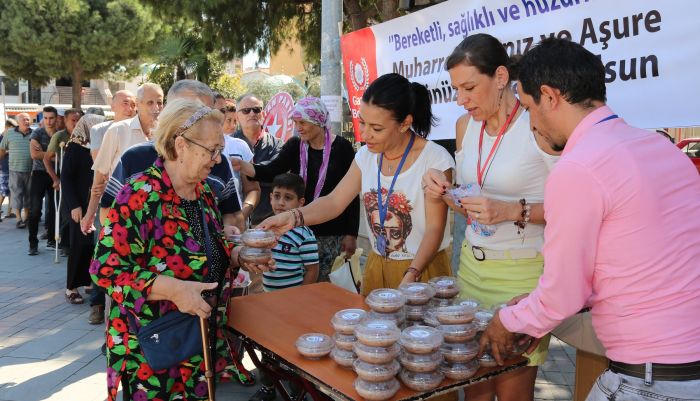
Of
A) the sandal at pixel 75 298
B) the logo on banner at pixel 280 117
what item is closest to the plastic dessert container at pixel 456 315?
the logo on banner at pixel 280 117

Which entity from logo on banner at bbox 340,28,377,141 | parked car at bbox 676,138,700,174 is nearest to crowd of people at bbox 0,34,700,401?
logo on banner at bbox 340,28,377,141

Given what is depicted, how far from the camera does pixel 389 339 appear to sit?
1.85 meters

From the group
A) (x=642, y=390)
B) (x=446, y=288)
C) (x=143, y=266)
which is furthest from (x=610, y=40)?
(x=143, y=266)

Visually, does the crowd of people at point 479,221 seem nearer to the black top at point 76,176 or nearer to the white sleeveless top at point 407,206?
the white sleeveless top at point 407,206

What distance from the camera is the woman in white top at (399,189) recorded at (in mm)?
2639

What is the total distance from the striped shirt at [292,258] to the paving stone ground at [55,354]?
87 centimetres

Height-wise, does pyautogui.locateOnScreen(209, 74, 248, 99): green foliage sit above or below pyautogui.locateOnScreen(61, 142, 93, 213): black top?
above

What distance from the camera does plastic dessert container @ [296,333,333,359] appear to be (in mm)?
2076

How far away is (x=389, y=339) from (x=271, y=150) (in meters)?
3.87

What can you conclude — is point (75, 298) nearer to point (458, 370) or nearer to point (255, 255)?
point (255, 255)

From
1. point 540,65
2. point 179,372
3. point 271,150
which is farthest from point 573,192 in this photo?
point 271,150

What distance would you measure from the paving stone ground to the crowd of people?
107 cm

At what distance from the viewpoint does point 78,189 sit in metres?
5.59

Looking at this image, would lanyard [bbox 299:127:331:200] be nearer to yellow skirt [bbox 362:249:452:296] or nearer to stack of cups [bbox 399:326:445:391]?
yellow skirt [bbox 362:249:452:296]
